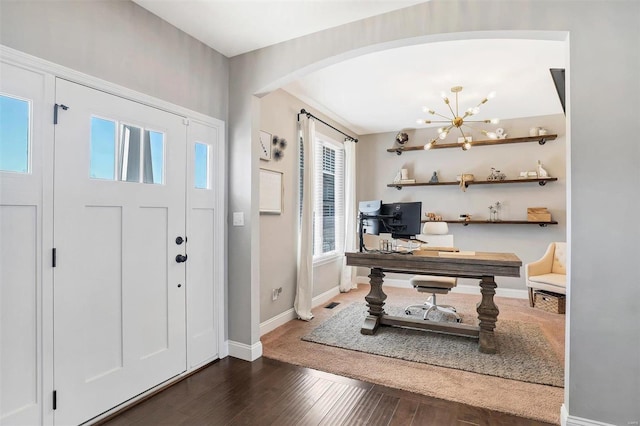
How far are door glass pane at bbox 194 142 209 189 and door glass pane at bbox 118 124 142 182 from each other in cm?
50

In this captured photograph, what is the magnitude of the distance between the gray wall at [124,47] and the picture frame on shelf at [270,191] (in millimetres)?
797

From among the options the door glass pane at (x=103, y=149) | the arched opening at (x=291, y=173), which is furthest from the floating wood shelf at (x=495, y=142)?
the door glass pane at (x=103, y=149)

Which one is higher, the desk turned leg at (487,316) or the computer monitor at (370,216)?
the computer monitor at (370,216)

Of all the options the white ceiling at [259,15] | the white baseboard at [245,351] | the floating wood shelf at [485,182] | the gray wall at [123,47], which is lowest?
the white baseboard at [245,351]

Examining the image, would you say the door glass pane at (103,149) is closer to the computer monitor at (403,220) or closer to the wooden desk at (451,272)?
the wooden desk at (451,272)

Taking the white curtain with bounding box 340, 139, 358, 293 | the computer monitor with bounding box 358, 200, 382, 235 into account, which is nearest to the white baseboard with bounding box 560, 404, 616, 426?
the computer monitor with bounding box 358, 200, 382, 235

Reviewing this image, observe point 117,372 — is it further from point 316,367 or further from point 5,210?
point 316,367

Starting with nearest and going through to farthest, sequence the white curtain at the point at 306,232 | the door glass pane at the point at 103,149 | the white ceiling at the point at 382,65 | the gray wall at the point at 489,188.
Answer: the door glass pane at the point at 103,149
the white ceiling at the point at 382,65
the white curtain at the point at 306,232
the gray wall at the point at 489,188

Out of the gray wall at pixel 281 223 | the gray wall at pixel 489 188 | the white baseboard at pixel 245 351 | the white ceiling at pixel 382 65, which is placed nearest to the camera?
the white ceiling at pixel 382 65

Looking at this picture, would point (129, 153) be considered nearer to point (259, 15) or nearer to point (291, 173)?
point (259, 15)

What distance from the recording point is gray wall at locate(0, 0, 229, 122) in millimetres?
1713

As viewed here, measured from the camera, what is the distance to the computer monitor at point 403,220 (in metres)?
3.30

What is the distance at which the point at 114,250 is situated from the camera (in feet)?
6.83

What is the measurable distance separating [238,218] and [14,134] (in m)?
1.56
